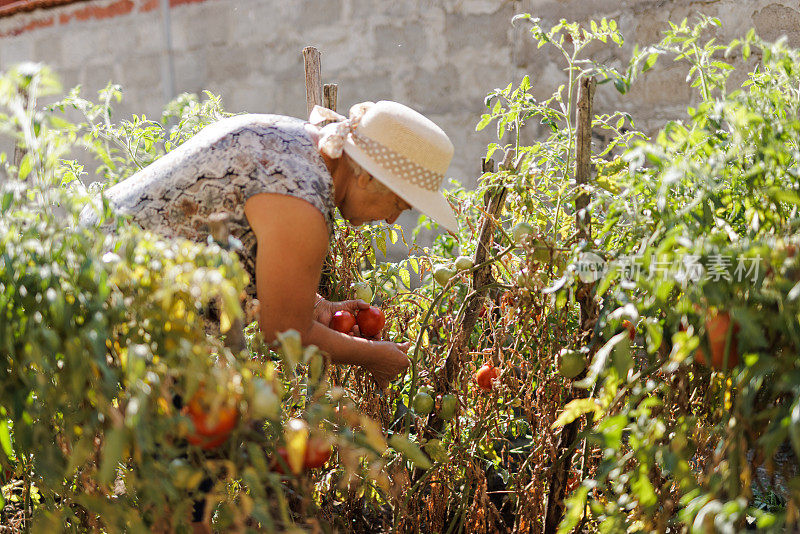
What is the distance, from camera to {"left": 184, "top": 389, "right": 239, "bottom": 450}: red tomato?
986mm

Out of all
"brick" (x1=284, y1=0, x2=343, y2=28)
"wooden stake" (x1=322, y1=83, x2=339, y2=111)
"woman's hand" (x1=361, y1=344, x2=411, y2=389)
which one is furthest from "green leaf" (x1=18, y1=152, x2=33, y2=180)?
"brick" (x1=284, y1=0, x2=343, y2=28)

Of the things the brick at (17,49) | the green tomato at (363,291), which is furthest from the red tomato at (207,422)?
the brick at (17,49)

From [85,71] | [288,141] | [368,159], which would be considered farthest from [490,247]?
[85,71]

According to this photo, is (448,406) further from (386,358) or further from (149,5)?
(149,5)

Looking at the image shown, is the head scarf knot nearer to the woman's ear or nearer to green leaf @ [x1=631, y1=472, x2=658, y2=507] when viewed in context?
the woman's ear

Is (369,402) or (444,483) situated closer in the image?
(444,483)

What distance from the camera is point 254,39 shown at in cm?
407

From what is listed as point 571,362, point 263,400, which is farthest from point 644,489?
point 263,400

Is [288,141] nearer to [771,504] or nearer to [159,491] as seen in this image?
[159,491]

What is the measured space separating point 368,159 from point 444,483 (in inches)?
34.8

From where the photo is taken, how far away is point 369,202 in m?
1.72

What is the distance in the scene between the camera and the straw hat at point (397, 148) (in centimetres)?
163

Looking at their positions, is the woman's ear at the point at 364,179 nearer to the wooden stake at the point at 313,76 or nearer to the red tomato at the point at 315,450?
the red tomato at the point at 315,450

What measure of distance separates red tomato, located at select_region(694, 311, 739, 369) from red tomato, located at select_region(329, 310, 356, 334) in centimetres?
97
